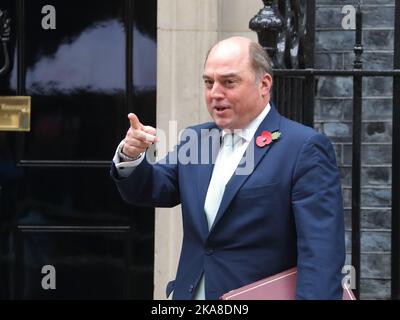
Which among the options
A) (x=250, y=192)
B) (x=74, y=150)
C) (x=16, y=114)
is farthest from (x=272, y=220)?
(x=16, y=114)

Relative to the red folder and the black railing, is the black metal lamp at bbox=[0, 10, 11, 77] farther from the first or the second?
the red folder

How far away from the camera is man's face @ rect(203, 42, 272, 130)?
3.13m

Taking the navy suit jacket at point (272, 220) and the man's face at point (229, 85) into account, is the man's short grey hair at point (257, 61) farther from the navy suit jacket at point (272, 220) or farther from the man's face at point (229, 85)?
the navy suit jacket at point (272, 220)

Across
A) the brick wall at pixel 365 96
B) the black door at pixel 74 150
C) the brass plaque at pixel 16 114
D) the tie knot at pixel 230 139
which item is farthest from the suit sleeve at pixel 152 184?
the brass plaque at pixel 16 114

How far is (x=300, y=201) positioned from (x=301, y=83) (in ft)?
3.86

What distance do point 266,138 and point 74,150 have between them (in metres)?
2.79

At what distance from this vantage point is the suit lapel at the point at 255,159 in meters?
3.20

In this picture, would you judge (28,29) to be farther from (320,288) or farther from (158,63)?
(320,288)

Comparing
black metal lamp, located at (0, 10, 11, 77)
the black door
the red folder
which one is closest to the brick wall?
the black door

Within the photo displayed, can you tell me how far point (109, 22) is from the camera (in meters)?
5.88

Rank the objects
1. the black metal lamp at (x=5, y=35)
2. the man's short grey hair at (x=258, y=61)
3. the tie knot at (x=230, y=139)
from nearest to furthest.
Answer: the man's short grey hair at (x=258, y=61), the tie knot at (x=230, y=139), the black metal lamp at (x=5, y=35)

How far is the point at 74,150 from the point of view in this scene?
590 cm

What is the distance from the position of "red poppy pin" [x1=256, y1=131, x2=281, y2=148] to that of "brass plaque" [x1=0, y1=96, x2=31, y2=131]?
286 cm

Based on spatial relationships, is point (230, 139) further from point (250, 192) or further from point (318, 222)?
point (318, 222)
